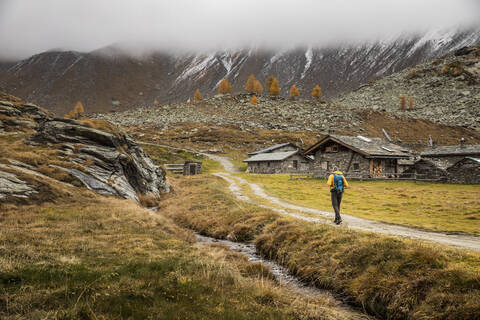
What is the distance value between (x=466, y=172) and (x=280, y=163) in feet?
101

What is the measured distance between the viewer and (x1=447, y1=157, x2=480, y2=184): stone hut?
3597 centimetres

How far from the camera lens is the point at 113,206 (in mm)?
17188

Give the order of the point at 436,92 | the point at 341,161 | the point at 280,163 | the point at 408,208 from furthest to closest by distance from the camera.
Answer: the point at 436,92
the point at 280,163
the point at 341,161
the point at 408,208

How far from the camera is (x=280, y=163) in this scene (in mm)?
59969

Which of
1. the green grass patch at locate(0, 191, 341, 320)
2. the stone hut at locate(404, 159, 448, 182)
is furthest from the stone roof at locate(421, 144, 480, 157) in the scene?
the green grass patch at locate(0, 191, 341, 320)

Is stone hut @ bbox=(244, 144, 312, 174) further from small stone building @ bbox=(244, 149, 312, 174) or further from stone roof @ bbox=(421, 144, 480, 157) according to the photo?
stone roof @ bbox=(421, 144, 480, 157)

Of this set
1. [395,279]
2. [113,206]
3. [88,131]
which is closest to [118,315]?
[395,279]

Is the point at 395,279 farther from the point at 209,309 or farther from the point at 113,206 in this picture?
the point at 113,206

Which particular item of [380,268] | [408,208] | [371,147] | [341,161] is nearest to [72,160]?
[380,268]

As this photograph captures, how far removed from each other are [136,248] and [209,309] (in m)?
5.09

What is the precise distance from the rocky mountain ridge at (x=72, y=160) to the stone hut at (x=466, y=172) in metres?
36.2

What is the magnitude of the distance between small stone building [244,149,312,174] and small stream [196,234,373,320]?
45.5 m

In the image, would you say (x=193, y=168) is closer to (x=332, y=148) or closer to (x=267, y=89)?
(x=332, y=148)

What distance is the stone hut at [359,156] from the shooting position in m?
40.6
